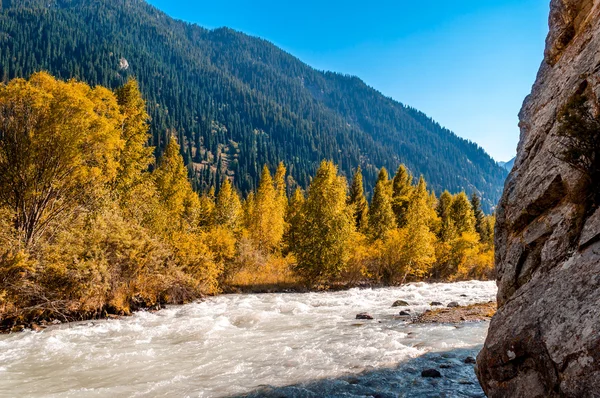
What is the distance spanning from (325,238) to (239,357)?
22962mm

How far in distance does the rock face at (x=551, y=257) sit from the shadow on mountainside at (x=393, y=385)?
10.1ft

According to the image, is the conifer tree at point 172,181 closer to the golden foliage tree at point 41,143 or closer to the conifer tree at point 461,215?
the golden foliage tree at point 41,143

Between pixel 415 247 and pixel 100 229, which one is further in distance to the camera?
pixel 415 247

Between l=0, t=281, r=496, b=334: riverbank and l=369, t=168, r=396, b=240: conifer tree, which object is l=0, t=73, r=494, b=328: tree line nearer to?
l=0, t=281, r=496, b=334: riverbank

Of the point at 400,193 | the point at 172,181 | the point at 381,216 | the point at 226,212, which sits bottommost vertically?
the point at 381,216

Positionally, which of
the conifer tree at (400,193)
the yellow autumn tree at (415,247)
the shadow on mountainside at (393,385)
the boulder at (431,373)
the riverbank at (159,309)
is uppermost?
the conifer tree at (400,193)

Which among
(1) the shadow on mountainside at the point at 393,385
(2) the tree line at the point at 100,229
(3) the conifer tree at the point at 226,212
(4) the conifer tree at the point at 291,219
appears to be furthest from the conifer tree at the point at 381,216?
(1) the shadow on mountainside at the point at 393,385

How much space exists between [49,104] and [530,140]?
20255 millimetres

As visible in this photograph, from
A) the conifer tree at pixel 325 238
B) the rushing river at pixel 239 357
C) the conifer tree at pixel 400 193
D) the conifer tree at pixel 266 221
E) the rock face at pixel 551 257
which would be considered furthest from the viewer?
the conifer tree at pixel 400 193

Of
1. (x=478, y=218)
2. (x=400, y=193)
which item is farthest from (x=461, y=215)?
(x=478, y=218)

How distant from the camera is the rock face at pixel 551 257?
445cm

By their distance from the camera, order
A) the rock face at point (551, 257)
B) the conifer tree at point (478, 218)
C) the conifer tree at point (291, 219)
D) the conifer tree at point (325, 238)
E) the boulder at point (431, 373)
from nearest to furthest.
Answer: the rock face at point (551, 257)
the boulder at point (431, 373)
the conifer tree at point (325, 238)
the conifer tree at point (291, 219)
the conifer tree at point (478, 218)

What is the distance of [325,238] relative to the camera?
34625mm

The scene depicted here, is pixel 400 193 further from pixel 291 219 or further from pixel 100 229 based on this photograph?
pixel 100 229
